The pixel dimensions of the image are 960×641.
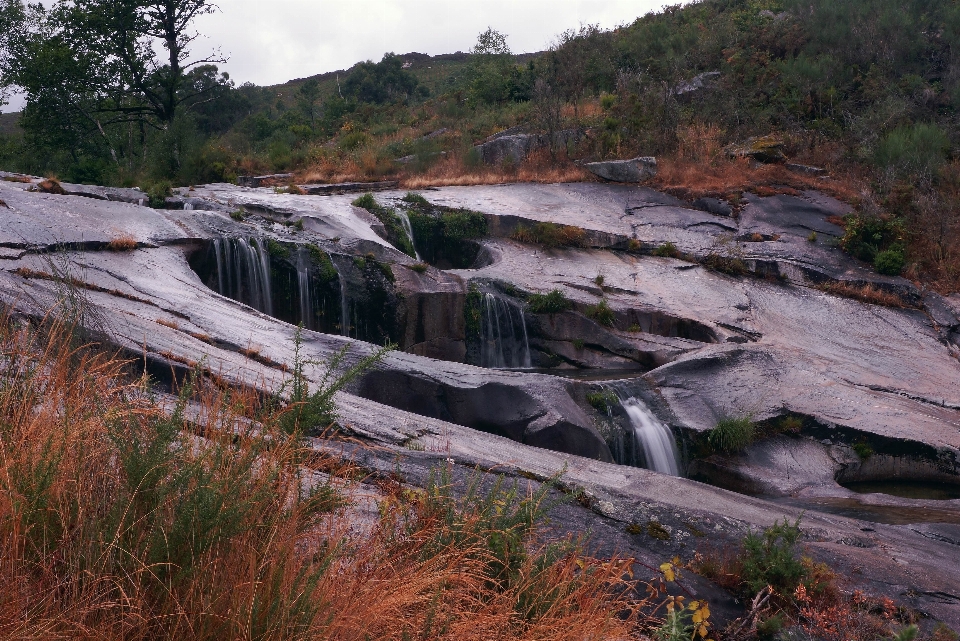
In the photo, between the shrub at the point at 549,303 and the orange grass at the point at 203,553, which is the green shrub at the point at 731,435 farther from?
the orange grass at the point at 203,553

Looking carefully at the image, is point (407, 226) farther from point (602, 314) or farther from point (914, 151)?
point (914, 151)

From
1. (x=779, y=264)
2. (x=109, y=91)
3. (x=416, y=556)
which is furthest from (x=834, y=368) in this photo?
(x=109, y=91)

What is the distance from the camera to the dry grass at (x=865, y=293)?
14.6 meters

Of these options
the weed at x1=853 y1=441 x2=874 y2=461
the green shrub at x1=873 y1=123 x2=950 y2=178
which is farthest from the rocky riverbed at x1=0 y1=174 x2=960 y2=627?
the green shrub at x1=873 y1=123 x2=950 y2=178

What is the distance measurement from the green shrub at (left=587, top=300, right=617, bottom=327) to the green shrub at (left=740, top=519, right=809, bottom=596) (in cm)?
782

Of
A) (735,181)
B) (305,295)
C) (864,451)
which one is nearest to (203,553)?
(864,451)

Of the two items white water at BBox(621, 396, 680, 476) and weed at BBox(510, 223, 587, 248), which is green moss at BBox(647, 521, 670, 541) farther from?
weed at BBox(510, 223, 587, 248)

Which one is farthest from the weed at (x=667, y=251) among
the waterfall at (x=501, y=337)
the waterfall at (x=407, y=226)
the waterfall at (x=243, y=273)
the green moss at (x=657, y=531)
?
the green moss at (x=657, y=531)

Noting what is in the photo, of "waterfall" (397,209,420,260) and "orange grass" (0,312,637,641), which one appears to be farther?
"waterfall" (397,209,420,260)

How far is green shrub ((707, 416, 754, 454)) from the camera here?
9688mm

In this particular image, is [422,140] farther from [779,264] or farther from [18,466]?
[18,466]

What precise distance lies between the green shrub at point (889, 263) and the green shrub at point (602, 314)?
21.3ft

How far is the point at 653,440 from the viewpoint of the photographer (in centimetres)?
973

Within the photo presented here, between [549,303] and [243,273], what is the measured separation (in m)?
4.94
